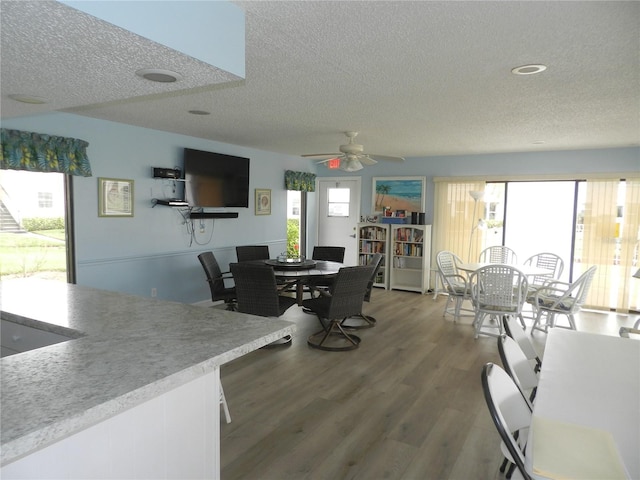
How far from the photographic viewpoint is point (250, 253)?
6.12 meters

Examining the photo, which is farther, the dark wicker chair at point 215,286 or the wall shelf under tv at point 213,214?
the wall shelf under tv at point 213,214

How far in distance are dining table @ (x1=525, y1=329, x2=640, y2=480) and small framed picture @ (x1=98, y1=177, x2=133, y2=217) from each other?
4.43 meters

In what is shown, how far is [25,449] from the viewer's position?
93 centimetres

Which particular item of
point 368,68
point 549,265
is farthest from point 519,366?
point 549,265

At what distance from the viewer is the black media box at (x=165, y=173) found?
16.9 feet

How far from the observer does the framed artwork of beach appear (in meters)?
7.49

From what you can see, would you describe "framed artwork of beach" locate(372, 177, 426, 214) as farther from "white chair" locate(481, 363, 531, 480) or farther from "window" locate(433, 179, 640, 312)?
"white chair" locate(481, 363, 531, 480)

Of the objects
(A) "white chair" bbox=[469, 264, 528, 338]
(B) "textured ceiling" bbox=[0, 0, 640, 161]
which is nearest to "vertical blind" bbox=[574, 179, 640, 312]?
(B) "textured ceiling" bbox=[0, 0, 640, 161]

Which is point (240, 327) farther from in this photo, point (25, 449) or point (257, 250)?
point (257, 250)

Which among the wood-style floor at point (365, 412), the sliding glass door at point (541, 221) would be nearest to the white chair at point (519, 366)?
the wood-style floor at point (365, 412)

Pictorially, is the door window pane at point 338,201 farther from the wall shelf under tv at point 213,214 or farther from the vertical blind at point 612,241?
the vertical blind at point 612,241

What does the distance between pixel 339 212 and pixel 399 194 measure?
1.26m

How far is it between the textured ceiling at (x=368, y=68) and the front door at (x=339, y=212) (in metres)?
3.35

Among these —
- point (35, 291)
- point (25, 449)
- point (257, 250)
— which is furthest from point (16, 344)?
point (257, 250)
